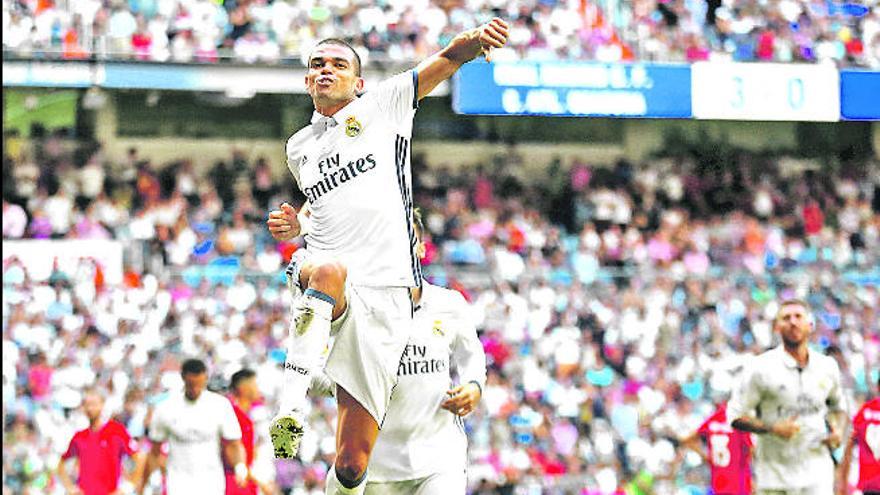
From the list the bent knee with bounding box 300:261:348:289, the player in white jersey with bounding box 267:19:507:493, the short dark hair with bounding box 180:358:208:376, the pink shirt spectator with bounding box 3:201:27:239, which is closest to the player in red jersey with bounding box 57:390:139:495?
the short dark hair with bounding box 180:358:208:376

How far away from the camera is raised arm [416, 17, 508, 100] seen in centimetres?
648

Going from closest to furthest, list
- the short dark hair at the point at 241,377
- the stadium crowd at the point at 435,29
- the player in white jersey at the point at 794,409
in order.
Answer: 1. the player in white jersey at the point at 794,409
2. the short dark hair at the point at 241,377
3. the stadium crowd at the point at 435,29

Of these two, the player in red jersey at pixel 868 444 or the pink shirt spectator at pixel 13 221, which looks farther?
the pink shirt spectator at pixel 13 221

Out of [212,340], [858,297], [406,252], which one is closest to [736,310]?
[858,297]

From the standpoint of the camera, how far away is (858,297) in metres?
19.8

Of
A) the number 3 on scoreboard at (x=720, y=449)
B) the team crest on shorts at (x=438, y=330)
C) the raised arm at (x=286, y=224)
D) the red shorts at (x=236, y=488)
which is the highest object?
the raised arm at (x=286, y=224)

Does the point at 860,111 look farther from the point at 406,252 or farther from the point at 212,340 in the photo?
the point at 406,252

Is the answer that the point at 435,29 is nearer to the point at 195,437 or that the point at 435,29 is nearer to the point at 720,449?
the point at 720,449

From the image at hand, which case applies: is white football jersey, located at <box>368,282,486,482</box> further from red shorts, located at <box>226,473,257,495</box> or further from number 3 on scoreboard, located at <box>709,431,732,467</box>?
number 3 on scoreboard, located at <box>709,431,732,467</box>

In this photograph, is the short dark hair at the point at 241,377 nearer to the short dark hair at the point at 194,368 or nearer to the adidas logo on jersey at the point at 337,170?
the short dark hair at the point at 194,368

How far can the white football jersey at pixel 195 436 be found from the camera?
11.1 m

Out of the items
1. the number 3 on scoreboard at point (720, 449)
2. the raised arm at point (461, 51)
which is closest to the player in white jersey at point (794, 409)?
the number 3 on scoreboard at point (720, 449)

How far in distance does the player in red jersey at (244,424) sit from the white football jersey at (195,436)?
0.07 meters

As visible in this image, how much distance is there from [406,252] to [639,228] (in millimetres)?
15307
